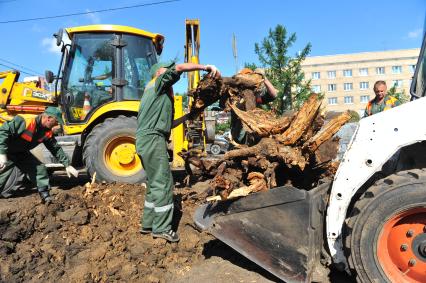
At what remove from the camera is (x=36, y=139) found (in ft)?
18.3

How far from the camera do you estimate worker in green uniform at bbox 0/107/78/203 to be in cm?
517

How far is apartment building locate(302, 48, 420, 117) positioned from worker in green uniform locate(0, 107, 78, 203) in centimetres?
6430

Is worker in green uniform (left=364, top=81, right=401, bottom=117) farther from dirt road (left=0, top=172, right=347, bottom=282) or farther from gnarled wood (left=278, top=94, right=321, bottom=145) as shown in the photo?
dirt road (left=0, top=172, right=347, bottom=282)

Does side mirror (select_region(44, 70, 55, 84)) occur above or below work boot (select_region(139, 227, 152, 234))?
above

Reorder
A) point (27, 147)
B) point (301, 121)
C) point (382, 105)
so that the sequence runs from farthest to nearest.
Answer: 1. point (27, 147)
2. point (382, 105)
3. point (301, 121)

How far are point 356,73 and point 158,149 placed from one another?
228 ft

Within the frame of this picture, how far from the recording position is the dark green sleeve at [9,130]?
5.05 m

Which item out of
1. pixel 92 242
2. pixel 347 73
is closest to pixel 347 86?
pixel 347 73

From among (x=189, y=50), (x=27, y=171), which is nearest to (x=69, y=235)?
(x=27, y=171)

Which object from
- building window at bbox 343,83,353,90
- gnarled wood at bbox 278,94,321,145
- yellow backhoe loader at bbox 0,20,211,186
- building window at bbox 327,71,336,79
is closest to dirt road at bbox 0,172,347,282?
gnarled wood at bbox 278,94,321,145

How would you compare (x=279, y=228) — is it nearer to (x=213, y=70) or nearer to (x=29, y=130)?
(x=213, y=70)

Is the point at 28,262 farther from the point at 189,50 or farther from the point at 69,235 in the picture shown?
the point at 189,50

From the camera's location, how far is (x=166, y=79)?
4.04 m

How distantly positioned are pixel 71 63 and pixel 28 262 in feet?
14.6
